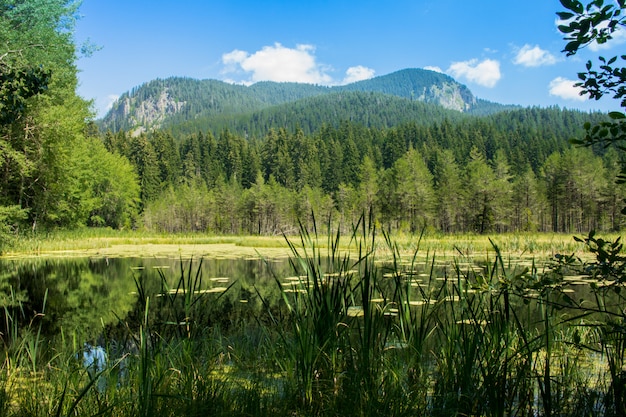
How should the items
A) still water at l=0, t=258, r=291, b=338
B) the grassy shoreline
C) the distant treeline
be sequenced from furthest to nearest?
1. the distant treeline
2. the grassy shoreline
3. still water at l=0, t=258, r=291, b=338

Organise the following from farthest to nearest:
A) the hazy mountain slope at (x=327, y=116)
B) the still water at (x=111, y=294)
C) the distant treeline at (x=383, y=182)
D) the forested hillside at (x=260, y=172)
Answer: the hazy mountain slope at (x=327, y=116), the distant treeline at (x=383, y=182), the forested hillside at (x=260, y=172), the still water at (x=111, y=294)

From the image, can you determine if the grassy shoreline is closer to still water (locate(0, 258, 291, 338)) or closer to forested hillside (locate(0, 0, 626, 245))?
forested hillside (locate(0, 0, 626, 245))

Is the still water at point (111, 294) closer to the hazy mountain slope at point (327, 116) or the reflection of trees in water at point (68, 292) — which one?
the reflection of trees in water at point (68, 292)

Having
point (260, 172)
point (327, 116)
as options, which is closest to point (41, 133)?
point (260, 172)

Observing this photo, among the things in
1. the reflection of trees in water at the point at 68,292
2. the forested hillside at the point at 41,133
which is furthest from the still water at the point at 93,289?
the forested hillside at the point at 41,133

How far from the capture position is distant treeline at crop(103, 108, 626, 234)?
177ft

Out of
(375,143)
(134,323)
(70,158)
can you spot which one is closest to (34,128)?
(70,158)

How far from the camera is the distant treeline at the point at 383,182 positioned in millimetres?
53812

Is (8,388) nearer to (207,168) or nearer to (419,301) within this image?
(419,301)

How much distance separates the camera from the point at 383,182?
64.2 metres

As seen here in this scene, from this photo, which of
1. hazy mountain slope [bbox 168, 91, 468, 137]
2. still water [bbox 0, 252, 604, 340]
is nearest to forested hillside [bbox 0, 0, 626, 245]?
still water [bbox 0, 252, 604, 340]

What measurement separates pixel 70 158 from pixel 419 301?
20.5 metres

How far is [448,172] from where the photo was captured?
195 feet

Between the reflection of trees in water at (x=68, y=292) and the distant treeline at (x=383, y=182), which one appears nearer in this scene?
the reflection of trees in water at (x=68, y=292)
